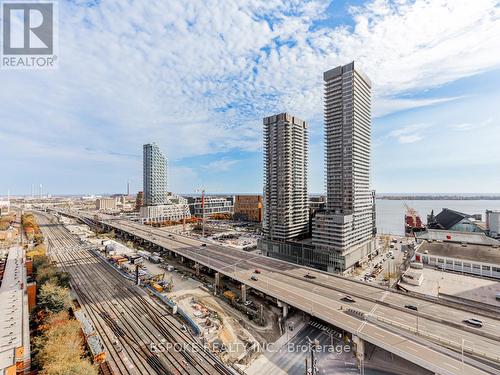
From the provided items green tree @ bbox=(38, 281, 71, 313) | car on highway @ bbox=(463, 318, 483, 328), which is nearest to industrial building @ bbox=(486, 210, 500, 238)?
car on highway @ bbox=(463, 318, 483, 328)

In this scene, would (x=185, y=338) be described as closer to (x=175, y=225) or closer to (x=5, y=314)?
(x=5, y=314)

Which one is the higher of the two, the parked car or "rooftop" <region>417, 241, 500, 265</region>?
"rooftop" <region>417, 241, 500, 265</region>

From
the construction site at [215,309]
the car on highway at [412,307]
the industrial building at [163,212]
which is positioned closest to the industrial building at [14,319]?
the construction site at [215,309]

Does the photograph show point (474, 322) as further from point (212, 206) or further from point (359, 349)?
point (212, 206)

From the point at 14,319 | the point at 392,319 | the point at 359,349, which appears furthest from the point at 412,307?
the point at 14,319

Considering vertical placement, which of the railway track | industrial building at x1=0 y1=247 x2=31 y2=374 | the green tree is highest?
the green tree

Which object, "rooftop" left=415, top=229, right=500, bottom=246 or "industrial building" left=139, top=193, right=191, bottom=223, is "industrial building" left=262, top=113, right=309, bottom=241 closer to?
"rooftop" left=415, top=229, right=500, bottom=246

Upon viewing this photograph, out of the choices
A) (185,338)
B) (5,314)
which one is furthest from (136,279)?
(185,338)
